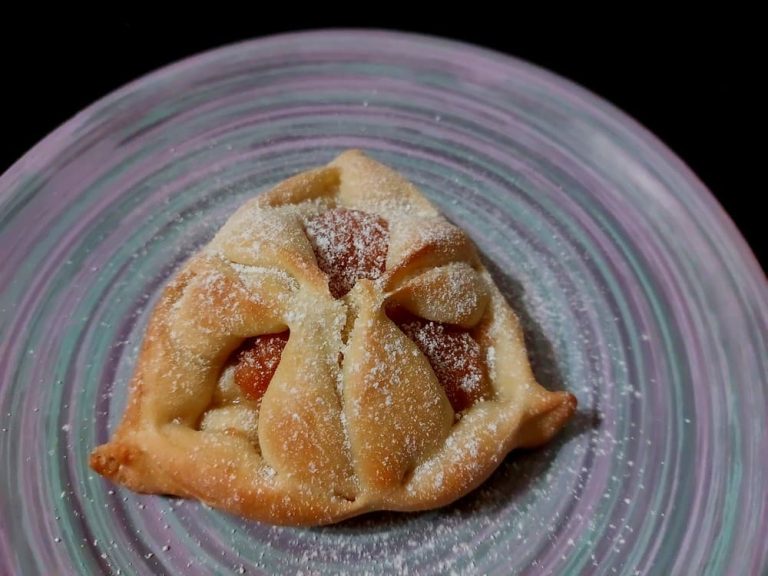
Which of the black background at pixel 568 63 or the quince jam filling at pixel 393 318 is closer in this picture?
the quince jam filling at pixel 393 318

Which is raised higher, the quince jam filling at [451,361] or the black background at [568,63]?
the black background at [568,63]

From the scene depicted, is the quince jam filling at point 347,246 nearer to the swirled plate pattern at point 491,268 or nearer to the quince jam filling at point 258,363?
the quince jam filling at point 258,363

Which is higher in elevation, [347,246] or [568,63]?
[568,63]

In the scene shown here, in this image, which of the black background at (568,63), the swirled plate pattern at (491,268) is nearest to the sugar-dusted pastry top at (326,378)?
the swirled plate pattern at (491,268)

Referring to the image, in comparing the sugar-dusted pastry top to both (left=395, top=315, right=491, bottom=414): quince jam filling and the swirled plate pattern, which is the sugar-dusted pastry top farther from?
the swirled plate pattern

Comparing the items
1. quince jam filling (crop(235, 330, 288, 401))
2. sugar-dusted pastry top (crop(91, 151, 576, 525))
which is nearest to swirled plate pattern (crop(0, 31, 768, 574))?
sugar-dusted pastry top (crop(91, 151, 576, 525))

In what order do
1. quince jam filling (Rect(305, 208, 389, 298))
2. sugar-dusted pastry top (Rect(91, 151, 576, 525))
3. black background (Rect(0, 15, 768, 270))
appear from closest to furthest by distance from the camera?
sugar-dusted pastry top (Rect(91, 151, 576, 525)) < quince jam filling (Rect(305, 208, 389, 298)) < black background (Rect(0, 15, 768, 270))

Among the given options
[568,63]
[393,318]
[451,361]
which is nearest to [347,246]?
[393,318]

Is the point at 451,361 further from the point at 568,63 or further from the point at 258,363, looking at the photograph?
the point at 568,63

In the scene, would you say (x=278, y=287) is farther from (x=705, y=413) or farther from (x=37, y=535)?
(x=705, y=413)
